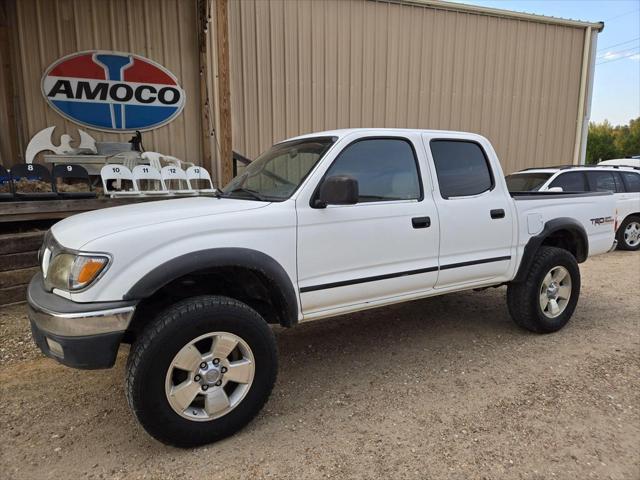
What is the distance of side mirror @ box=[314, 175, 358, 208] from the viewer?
9.32 ft

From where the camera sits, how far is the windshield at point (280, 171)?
10.4 feet

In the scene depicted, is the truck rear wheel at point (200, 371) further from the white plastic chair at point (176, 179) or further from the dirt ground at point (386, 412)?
the white plastic chair at point (176, 179)

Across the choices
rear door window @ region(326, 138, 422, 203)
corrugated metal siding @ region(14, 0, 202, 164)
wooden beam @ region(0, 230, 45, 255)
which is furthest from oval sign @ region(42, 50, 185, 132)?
rear door window @ region(326, 138, 422, 203)

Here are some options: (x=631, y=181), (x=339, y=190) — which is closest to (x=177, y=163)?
(x=339, y=190)

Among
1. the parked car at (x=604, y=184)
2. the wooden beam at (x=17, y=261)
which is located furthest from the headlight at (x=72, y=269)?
the parked car at (x=604, y=184)

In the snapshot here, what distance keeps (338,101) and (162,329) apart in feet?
26.8

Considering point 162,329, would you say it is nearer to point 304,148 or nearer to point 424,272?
point 304,148

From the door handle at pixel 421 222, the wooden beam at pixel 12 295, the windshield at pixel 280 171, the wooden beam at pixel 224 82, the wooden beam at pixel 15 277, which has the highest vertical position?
the wooden beam at pixel 224 82

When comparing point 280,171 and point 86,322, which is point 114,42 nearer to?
point 280,171

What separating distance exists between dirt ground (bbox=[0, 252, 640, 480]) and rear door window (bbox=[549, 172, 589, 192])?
4347 millimetres

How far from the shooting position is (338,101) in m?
9.75

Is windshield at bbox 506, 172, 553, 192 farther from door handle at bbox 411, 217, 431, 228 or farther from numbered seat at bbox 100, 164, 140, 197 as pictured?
numbered seat at bbox 100, 164, 140, 197

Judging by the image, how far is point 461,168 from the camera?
3.93 m

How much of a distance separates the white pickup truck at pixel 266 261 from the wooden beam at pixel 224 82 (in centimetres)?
325
